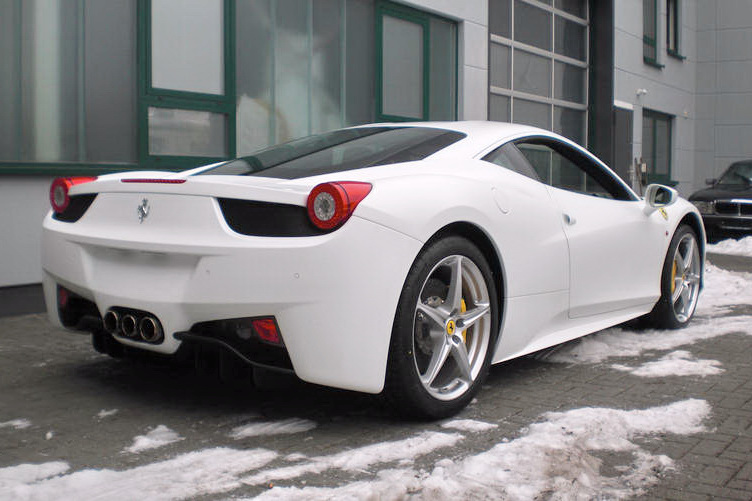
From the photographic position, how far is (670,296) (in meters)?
5.84

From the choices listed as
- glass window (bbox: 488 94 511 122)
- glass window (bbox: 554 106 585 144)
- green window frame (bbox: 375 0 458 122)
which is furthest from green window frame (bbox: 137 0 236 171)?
glass window (bbox: 554 106 585 144)

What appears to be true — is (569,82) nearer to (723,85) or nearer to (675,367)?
(723,85)

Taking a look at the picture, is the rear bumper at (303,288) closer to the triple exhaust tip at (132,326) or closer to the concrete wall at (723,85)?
the triple exhaust tip at (132,326)

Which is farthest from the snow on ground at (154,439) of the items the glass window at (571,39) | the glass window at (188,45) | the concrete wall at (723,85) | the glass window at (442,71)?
the concrete wall at (723,85)

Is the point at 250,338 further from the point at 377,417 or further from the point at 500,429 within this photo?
the point at 500,429

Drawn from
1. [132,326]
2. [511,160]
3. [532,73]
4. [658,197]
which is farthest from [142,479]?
[532,73]

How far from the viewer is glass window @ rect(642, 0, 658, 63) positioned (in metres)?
19.5

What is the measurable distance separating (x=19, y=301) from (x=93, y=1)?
2541 millimetres

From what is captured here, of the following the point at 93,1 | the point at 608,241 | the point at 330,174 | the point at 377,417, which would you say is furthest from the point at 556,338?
the point at 93,1

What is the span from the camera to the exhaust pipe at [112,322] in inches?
147

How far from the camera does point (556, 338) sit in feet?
14.9

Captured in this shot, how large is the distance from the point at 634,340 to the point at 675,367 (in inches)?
33.5

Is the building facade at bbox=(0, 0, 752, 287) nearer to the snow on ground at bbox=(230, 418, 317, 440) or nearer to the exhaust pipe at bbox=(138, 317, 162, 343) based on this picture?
the exhaust pipe at bbox=(138, 317, 162, 343)

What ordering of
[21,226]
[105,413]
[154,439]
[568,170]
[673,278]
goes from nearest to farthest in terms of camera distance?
[154,439], [105,413], [568,170], [673,278], [21,226]
